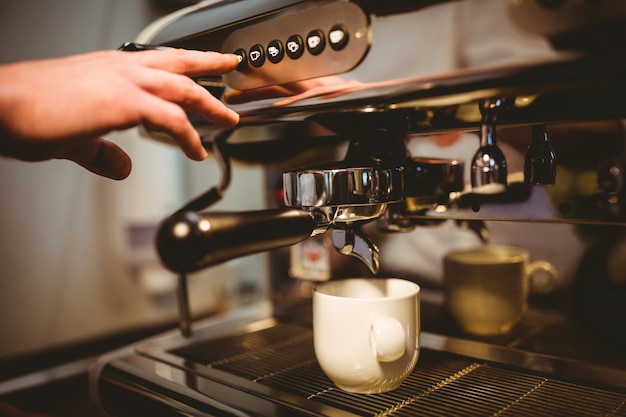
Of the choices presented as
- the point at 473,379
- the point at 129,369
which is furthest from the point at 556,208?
the point at 129,369

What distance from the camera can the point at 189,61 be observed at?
1.44 feet

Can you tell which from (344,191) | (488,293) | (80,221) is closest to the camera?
(344,191)

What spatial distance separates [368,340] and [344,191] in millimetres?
135

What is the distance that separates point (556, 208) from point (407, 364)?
20 centimetres

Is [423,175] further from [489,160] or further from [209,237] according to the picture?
[209,237]

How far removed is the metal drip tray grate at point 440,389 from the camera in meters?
0.45

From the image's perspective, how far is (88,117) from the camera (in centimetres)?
36

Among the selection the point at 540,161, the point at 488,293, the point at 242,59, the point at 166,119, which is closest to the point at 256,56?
the point at 242,59

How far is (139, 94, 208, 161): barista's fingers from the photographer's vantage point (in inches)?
14.7

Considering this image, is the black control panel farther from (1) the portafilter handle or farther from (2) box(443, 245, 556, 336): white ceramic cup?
(2) box(443, 245, 556, 336): white ceramic cup

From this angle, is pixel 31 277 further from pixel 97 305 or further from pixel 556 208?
pixel 556 208

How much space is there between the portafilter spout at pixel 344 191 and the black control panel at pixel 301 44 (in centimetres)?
8

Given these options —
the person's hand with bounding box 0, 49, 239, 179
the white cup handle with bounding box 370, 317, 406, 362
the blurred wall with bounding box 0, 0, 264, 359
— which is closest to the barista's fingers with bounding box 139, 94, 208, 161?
the person's hand with bounding box 0, 49, 239, 179

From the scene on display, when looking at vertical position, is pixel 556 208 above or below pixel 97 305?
above
